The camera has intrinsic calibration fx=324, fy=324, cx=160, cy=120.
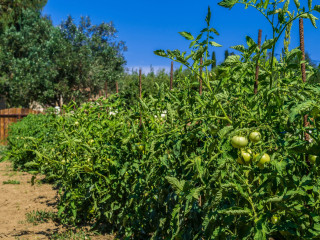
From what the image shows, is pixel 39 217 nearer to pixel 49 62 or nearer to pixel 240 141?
pixel 240 141

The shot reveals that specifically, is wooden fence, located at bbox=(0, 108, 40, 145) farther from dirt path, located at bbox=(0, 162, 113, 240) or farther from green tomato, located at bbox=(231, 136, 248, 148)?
green tomato, located at bbox=(231, 136, 248, 148)

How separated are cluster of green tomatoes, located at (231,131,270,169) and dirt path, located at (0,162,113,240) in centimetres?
223

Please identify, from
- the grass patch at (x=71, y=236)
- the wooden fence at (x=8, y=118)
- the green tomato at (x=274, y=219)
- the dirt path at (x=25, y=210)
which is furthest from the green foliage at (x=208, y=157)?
the wooden fence at (x=8, y=118)

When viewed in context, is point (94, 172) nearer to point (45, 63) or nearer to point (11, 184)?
point (11, 184)

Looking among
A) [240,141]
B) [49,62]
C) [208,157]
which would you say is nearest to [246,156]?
[240,141]

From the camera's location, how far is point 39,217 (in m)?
4.10

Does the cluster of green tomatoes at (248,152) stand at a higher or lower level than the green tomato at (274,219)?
higher

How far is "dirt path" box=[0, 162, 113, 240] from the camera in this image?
11.6ft

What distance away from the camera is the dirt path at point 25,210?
355 centimetres

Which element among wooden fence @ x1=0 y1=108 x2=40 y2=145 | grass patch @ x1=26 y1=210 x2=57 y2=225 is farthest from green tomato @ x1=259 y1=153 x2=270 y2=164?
wooden fence @ x1=0 y1=108 x2=40 y2=145

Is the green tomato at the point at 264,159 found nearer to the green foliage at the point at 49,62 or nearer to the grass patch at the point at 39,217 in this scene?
the grass patch at the point at 39,217

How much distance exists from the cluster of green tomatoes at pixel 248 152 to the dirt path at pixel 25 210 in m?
2.23

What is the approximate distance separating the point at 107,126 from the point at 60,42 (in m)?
19.2

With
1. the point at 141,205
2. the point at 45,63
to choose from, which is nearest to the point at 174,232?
the point at 141,205
